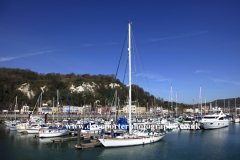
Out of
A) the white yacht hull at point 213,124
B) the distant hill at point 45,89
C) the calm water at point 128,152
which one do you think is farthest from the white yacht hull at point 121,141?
the distant hill at point 45,89

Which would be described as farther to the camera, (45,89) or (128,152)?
(45,89)

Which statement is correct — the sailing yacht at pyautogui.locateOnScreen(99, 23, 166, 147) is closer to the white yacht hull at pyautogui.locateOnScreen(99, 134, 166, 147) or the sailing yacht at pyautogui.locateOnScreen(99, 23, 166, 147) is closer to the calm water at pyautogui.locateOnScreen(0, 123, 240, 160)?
the white yacht hull at pyautogui.locateOnScreen(99, 134, 166, 147)

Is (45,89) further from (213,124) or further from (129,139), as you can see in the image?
(129,139)

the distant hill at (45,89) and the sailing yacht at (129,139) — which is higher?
the distant hill at (45,89)

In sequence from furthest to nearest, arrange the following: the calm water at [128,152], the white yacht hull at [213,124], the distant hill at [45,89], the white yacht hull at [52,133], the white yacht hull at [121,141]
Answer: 1. the distant hill at [45,89]
2. the white yacht hull at [213,124]
3. the white yacht hull at [52,133]
4. the white yacht hull at [121,141]
5. the calm water at [128,152]

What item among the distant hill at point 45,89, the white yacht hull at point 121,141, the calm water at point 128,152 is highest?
the distant hill at point 45,89

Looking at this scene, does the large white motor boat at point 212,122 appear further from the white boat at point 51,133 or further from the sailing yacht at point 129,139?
the white boat at point 51,133

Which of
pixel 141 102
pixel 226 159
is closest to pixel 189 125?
pixel 226 159

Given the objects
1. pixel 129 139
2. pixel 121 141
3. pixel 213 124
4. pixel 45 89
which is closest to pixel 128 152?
pixel 121 141

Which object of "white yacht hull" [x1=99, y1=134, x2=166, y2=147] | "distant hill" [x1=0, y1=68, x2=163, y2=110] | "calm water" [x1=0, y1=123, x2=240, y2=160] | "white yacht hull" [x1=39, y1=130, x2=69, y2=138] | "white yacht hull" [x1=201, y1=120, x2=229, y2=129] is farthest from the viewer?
"distant hill" [x1=0, y1=68, x2=163, y2=110]

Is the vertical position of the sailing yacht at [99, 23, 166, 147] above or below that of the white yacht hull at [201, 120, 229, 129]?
above

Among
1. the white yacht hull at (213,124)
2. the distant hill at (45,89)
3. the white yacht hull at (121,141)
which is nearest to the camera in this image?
the white yacht hull at (121,141)

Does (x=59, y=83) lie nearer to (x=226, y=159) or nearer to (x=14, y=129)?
(x=14, y=129)

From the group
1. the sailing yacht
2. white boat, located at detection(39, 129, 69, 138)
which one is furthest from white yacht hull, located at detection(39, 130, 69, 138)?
the sailing yacht
